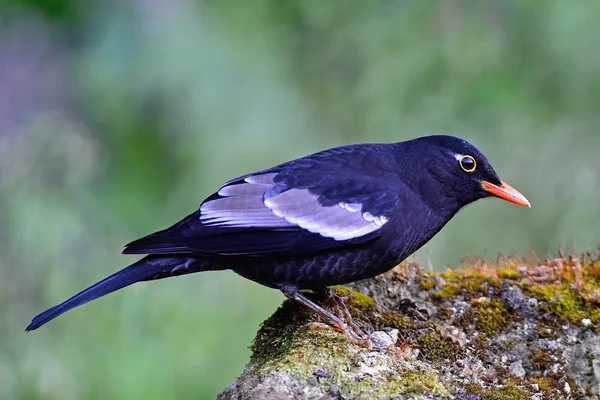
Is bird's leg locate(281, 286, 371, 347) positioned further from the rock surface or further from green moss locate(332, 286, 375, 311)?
green moss locate(332, 286, 375, 311)

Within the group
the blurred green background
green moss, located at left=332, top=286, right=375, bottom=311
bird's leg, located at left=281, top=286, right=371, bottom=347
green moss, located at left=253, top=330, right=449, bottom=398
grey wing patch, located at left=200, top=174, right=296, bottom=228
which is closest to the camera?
green moss, located at left=253, top=330, right=449, bottom=398

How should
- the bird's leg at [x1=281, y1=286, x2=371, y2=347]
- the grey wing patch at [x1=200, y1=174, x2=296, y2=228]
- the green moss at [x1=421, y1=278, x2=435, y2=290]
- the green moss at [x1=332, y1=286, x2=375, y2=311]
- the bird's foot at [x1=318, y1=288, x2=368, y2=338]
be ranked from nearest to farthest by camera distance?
the bird's leg at [x1=281, y1=286, x2=371, y2=347] < the bird's foot at [x1=318, y1=288, x2=368, y2=338] < the grey wing patch at [x1=200, y1=174, x2=296, y2=228] < the green moss at [x1=332, y1=286, x2=375, y2=311] < the green moss at [x1=421, y1=278, x2=435, y2=290]

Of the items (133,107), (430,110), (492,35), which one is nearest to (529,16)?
(492,35)

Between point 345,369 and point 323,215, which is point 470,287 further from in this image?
point 345,369

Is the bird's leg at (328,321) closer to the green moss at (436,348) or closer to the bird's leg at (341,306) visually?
the bird's leg at (341,306)

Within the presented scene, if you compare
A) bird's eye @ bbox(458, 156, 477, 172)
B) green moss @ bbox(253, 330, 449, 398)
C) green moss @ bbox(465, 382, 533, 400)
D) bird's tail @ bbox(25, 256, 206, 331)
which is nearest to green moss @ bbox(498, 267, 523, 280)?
bird's eye @ bbox(458, 156, 477, 172)

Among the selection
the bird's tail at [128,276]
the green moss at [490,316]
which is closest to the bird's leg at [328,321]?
the bird's tail at [128,276]
